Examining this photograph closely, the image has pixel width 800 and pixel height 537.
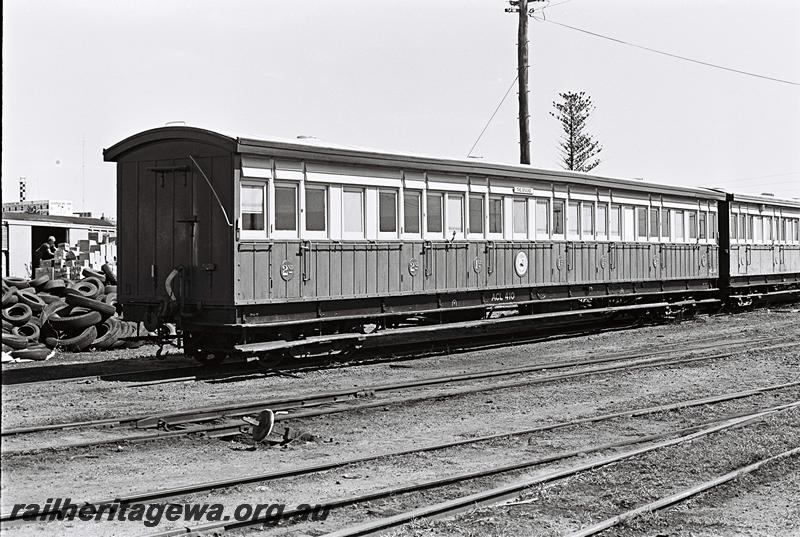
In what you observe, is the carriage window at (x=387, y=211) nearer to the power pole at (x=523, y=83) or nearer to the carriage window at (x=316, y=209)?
the carriage window at (x=316, y=209)

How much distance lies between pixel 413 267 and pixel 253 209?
11.6 feet

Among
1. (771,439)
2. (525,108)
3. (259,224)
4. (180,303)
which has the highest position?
(525,108)

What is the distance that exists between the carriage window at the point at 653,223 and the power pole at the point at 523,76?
14.5ft

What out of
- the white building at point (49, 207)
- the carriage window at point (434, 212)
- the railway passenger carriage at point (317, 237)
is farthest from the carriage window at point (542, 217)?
the white building at point (49, 207)

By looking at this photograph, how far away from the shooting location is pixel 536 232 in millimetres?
18016

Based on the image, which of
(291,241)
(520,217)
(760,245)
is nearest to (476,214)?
(520,217)

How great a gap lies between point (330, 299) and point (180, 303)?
229 cm

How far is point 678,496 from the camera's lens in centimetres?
662

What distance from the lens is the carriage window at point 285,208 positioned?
12.9 m

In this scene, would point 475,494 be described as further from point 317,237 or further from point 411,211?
point 411,211

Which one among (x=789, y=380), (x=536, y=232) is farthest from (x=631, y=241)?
(x=789, y=380)

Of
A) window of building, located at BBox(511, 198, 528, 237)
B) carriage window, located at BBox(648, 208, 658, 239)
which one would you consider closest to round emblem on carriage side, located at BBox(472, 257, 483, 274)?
window of building, located at BBox(511, 198, 528, 237)

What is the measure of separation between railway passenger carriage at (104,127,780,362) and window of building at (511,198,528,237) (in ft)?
0.13

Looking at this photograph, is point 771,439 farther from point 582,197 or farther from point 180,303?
point 582,197
